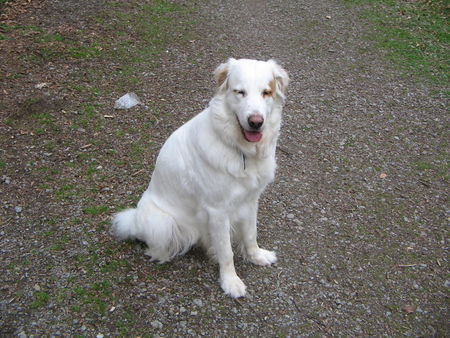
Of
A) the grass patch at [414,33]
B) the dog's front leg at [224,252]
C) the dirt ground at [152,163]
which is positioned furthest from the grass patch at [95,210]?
the grass patch at [414,33]

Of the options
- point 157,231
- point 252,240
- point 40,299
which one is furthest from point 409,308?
point 40,299

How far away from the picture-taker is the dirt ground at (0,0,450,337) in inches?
125

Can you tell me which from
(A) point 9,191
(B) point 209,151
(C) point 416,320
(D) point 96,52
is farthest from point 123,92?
(C) point 416,320

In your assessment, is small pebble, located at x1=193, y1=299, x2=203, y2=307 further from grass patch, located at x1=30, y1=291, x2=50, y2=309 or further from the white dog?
grass patch, located at x1=30, y1=291, x2=50, y2=309

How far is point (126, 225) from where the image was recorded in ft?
11.6

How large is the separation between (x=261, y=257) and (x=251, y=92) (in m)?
1.54

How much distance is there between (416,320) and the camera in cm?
316

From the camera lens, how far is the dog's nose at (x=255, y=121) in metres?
2.66

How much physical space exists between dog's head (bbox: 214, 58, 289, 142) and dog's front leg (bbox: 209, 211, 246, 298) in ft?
2.27

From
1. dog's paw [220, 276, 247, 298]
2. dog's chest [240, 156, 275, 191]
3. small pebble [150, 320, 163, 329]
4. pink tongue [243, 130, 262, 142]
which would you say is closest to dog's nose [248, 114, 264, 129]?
pink tongue [243, 130, 262, 142]

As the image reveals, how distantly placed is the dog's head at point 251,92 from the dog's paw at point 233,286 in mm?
1196

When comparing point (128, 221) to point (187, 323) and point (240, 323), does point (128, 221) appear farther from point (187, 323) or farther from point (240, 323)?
point (240, 323)

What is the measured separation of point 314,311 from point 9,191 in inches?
124

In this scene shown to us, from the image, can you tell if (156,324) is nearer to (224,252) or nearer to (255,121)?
(224,252)
